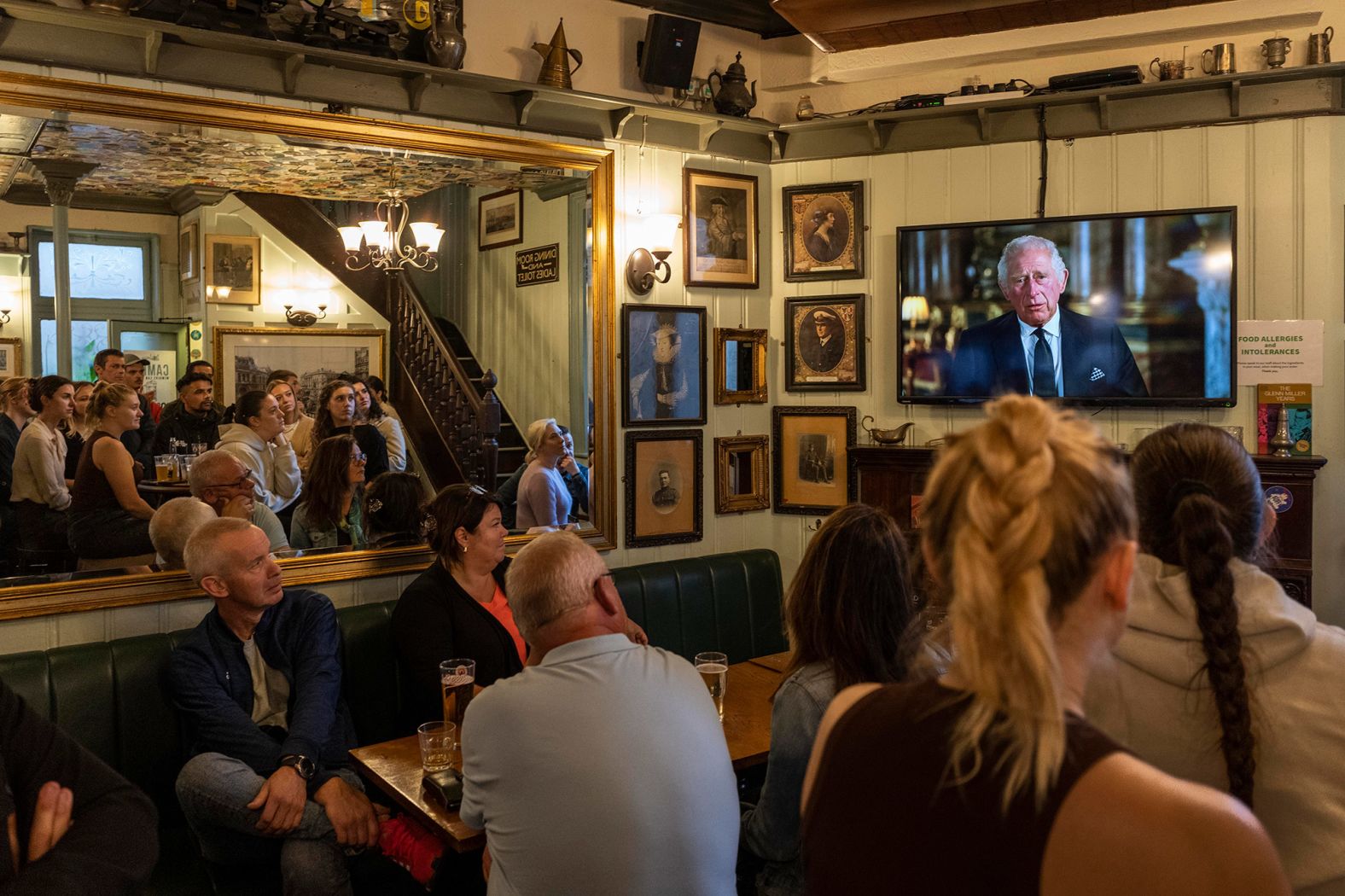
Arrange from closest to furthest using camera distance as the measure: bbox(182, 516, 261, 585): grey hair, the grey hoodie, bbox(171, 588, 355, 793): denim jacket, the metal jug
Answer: the grey hoodie → bbox(171, 588, 355, 793): denim jacket → bbox(182, 516, 261, 585): grey hair → the metal jug

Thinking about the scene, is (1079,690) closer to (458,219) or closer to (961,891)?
(961,891)

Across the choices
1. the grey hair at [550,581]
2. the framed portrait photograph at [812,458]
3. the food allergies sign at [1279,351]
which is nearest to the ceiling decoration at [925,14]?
the food allergies sign at [1279,351]

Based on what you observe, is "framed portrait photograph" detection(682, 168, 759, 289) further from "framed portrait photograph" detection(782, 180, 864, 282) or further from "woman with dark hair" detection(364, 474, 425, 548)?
"woman with dark hair" detection(364, 474, 425, 548)

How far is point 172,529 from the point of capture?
3488 millimetres

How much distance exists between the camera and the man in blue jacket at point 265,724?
2.78 meters

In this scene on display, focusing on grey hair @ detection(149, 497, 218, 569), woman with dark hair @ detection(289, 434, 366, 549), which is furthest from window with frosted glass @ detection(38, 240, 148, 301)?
woman with dark hair @ detection(289, 434, 366, 549)

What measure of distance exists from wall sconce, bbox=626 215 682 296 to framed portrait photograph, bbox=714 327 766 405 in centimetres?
48

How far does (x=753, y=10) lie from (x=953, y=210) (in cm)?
138

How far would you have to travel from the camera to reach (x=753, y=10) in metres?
5.14

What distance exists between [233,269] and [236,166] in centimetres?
38

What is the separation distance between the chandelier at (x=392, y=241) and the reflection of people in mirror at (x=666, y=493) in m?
1.39

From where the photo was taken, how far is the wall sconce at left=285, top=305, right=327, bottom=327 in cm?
378

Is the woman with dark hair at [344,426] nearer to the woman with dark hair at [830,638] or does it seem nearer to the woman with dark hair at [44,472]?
the woman with dark hair at [44,472]

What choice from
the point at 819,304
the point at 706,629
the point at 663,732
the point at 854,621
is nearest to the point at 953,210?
the point at 819,304
